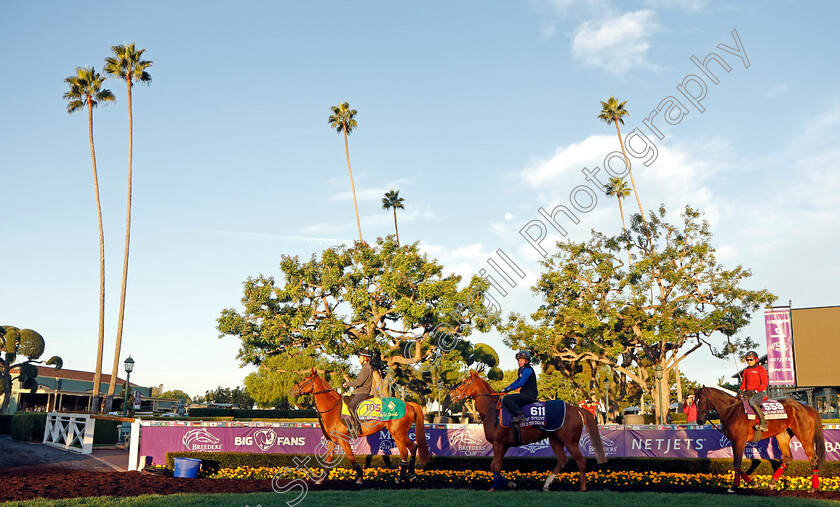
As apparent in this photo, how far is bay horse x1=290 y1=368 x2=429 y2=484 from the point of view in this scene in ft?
49.8

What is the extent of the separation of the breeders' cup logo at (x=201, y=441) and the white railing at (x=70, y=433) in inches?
231

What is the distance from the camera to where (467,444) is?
1883 cm

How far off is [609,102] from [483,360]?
32949 mm

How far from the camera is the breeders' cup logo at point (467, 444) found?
738 inches

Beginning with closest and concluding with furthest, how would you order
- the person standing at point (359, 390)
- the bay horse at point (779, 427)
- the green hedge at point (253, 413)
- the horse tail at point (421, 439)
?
the bay horse at point (779, 427) → the horse tail at point (421, 439) → the person standing at point (359, 390) → the green hedge at point (253, 413)

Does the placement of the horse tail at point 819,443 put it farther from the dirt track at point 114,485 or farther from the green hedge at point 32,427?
the green hedge at point 32,427

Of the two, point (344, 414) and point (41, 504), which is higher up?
point (344, 414)

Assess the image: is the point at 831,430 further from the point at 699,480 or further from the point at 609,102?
the point at 609,102

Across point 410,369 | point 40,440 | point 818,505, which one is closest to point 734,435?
point 818,505

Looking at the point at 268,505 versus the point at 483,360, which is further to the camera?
the point at 483,360

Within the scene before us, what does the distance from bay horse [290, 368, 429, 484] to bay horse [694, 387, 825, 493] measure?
6.66 metres

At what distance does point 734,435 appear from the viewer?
14.3 m

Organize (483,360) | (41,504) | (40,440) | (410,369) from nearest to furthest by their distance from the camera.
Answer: (41,504) < (40,440) < (410,369) < (483,360)

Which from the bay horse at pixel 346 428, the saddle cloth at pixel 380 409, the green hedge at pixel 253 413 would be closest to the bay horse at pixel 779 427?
the bay horse at pixel 346 428
